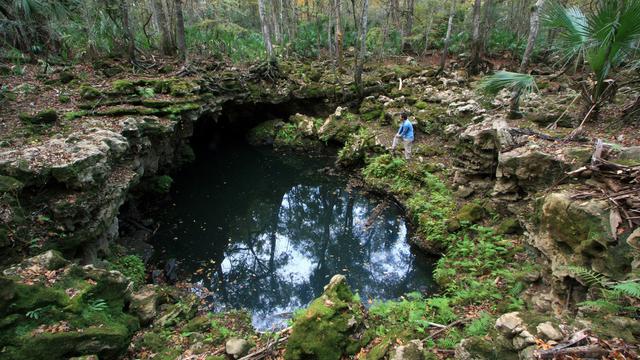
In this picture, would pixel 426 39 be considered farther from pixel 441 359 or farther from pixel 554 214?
pixel 441 359

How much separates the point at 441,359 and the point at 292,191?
11.1m

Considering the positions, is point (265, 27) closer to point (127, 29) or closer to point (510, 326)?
point (127, 29)

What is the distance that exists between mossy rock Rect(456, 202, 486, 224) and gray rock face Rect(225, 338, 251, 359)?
622cm

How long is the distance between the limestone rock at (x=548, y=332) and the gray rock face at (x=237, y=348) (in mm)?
4014

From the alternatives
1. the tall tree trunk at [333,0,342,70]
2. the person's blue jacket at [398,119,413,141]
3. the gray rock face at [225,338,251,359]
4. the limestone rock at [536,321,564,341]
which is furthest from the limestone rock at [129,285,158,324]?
the tall tree trunk at [333,0,342,70]

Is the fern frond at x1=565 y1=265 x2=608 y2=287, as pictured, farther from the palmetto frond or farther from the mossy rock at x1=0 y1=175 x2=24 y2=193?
the mossy rock at x1=0 y1=175 x2=24 y2=193

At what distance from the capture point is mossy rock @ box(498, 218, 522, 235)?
8.14m

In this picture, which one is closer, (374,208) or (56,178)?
(56,178)

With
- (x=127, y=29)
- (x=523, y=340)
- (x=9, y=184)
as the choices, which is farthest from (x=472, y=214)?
(x=127, y=29)

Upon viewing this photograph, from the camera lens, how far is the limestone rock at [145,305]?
6.52 meters

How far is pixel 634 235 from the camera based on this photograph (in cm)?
425

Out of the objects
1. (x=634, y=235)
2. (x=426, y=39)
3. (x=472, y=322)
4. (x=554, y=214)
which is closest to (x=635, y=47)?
(x=554, y=214)

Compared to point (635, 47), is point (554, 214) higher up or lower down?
lower down

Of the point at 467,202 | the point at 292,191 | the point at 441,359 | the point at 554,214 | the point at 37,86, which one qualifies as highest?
the point at 37,86
